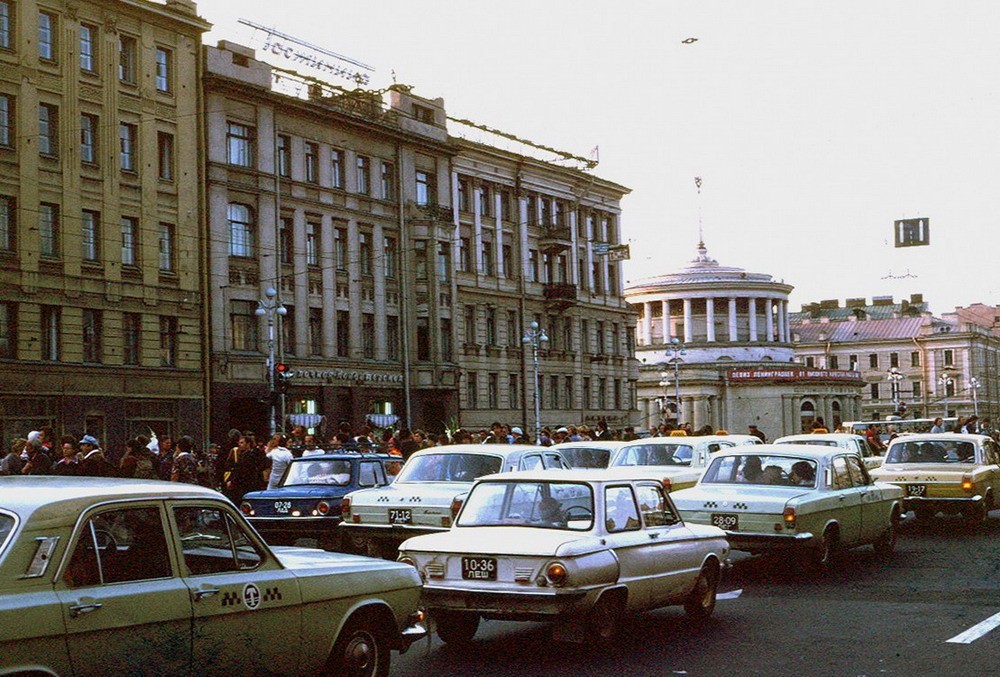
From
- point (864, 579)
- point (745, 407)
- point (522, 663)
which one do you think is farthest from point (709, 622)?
point (745, 407)

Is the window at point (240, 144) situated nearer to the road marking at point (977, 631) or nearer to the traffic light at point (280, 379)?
the traffic light at point (280, 379)

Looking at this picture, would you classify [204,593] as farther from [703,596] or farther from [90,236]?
[90,236]

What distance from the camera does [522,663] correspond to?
1055 centimetres

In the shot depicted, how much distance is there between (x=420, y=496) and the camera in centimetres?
1678

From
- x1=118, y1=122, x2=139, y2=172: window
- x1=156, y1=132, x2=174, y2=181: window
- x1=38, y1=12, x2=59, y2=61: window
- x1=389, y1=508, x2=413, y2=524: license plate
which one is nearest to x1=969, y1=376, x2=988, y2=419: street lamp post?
x1=156, y1=132, x2=174, y2=181: window

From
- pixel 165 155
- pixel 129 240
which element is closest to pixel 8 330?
pixel 129 240

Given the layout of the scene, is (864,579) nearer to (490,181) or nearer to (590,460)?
(590,460)

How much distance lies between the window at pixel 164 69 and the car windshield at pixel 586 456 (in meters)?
26.1

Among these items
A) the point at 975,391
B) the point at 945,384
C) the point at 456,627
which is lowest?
the point at 456,627

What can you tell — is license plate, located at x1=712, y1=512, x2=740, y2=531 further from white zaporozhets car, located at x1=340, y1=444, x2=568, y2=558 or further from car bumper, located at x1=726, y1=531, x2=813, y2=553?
white zaporozhets car, located at x1=340, y1=444, x2=568, y2=558

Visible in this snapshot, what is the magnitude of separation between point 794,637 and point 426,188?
48.9m

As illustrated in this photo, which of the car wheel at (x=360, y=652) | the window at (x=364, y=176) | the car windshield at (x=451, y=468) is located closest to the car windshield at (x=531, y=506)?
the car wheel at (x=360, y=652)

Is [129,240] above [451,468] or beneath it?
above

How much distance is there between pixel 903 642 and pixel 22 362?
3260 cm
